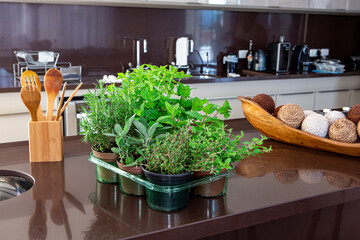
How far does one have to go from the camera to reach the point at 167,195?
1.00 meters

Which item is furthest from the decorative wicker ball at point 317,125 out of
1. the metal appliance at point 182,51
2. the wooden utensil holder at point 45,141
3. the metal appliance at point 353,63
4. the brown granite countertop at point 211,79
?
the metal appliance at point 353,63

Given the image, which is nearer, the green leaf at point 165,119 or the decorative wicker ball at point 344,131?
the green leaf at point 165,119

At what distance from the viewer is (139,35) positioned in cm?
388

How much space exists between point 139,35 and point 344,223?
2858mm

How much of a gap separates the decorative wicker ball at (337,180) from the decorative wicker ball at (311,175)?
2 cm

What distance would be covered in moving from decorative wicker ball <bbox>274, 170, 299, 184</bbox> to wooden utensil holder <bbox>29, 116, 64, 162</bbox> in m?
0.70

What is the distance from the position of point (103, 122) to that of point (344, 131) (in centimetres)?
83

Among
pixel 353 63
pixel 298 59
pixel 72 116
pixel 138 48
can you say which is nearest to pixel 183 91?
pixel 72 116

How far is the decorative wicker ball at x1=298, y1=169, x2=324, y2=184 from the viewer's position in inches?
49.8

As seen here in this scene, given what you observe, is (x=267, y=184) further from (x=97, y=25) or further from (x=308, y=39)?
(x=308, y=39)

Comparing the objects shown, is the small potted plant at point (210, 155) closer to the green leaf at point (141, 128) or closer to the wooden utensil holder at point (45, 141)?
the green leaf at point (141, 128)

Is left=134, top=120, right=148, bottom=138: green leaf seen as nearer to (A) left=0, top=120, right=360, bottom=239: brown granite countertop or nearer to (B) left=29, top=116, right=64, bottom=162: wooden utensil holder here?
(A) left=0, top=120, right=360, bottom=239: brown granite countertop

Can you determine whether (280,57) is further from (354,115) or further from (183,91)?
(183,91)

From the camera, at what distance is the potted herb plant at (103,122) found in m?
1.14
